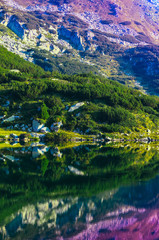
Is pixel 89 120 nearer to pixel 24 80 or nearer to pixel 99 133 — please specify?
pixel 99 133

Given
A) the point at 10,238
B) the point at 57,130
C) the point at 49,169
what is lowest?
the point at 57,130

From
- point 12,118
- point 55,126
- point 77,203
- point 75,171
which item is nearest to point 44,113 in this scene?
point 55,126

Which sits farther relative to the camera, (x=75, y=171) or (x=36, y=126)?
(x=36, y=126)

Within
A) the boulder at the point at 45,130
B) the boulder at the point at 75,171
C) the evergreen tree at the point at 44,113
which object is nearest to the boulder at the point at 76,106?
the evergreen tree at the point at 44,113

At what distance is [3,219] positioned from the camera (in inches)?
712

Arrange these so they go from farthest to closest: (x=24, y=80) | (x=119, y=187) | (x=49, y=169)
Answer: (x=24, y=80)
(x=49, y=169)
(x=119, y=187)

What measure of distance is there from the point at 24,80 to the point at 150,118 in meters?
72.9

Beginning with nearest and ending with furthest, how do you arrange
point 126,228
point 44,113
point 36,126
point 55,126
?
point 126,228 < point 36,126 < point 55,126 < point 44,113

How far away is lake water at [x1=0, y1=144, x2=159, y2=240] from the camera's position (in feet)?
53.9

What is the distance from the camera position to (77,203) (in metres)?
21.6

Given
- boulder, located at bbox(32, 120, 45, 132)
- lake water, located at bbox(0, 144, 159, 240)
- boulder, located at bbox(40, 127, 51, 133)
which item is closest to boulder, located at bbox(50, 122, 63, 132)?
boulder, located at bbox(40, 127, 51, 133)

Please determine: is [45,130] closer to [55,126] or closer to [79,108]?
[55,126]

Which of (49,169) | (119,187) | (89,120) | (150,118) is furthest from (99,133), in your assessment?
(119,187)

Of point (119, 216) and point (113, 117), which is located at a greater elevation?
point (119, 216)
